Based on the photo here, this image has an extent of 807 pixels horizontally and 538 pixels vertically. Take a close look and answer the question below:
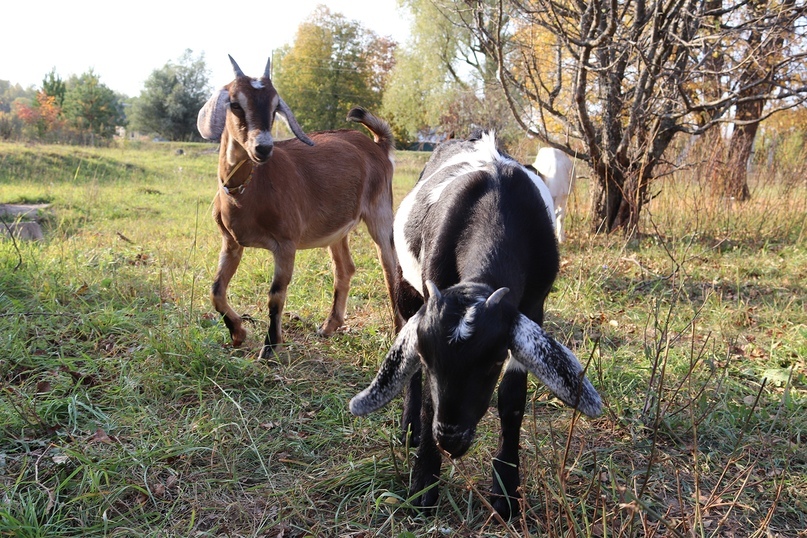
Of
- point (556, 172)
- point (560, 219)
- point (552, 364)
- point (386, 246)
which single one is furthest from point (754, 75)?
point (552, 364)

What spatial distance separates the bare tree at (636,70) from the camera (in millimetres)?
5820

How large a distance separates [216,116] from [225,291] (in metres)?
1.19

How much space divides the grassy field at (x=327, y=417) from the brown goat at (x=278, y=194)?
0.29m

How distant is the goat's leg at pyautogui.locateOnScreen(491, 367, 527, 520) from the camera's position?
2.40 m

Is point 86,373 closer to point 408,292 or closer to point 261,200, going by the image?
point 261,200

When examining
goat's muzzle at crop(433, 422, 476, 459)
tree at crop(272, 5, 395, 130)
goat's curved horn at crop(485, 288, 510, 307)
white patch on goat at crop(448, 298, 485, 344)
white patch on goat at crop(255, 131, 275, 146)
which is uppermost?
tree at crop(272, 5, 395, 130)

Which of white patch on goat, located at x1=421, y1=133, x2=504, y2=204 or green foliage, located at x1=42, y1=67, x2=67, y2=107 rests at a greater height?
green foliage, located at x1=42, y1=67, x2=67, y2=107

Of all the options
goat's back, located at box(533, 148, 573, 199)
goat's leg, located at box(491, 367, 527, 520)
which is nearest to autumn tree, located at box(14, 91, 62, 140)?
goat's back, located at box(533, 148, 573, 199)

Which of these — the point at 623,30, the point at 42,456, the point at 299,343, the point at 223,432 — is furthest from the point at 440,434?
the point at 623,30

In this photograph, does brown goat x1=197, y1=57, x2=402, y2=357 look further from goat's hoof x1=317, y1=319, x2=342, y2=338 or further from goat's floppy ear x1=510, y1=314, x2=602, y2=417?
goat's floppy ear x1=510, y1=314, x2=602, y2=417

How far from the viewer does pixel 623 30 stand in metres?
6.38

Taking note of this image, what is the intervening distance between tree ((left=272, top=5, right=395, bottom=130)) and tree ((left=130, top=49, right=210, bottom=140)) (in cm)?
814

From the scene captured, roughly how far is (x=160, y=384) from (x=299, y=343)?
1.08 metres

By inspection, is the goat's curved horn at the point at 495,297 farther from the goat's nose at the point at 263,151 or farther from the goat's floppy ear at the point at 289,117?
the goat's floppy ear at the point at 289,117
